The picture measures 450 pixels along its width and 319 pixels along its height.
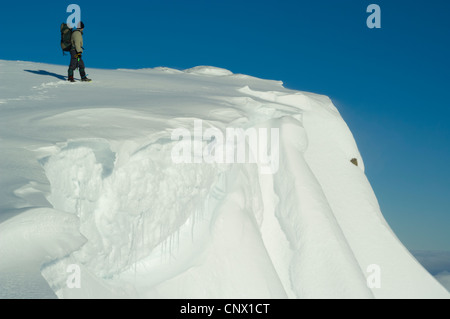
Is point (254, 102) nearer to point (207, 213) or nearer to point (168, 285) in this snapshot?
point (207, 213)

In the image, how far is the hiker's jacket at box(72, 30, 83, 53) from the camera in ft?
37.5

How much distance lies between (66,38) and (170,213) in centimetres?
697

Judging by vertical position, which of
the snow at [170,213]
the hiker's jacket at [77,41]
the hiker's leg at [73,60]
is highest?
the hiker's jacket at [77,41]

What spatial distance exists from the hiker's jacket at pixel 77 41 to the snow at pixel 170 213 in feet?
8.70

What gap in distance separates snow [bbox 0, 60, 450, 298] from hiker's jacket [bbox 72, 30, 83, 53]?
2.65m

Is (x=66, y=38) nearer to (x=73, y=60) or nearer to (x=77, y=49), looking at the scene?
(x=77, y=49)

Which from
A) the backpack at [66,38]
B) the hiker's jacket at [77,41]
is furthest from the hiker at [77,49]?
the backpack at [66,38]

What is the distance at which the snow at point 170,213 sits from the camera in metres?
4.66

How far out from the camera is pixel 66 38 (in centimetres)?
1159

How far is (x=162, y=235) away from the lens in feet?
20.2

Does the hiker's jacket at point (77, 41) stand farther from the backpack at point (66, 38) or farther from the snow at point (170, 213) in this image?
the snow at point (170, 213)

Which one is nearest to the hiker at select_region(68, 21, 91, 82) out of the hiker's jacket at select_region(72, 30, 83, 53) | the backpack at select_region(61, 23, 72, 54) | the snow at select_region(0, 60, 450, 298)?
the hiker's jacket at select_region(72, 30, 83, 53)

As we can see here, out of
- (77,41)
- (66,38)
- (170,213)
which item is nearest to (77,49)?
(77,41)
